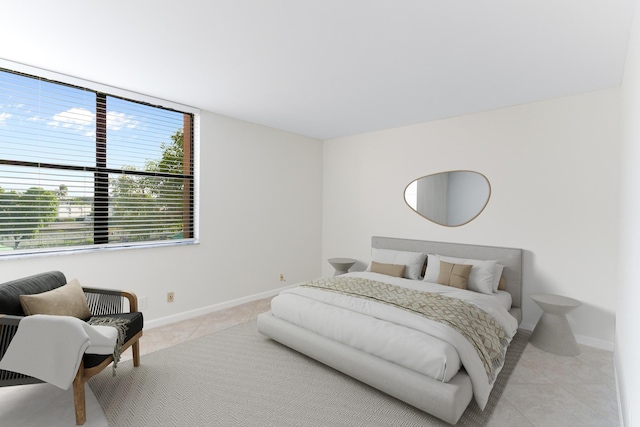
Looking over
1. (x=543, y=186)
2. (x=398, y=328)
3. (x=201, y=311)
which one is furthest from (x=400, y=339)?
(x=201, y=311)

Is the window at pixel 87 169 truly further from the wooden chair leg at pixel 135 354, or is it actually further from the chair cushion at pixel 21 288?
the wooden chair leg at pixel 135 354

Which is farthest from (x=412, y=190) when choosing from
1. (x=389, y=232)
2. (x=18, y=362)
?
(x=18, y=362)

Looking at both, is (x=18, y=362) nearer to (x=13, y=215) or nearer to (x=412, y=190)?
(x=13, y=215)

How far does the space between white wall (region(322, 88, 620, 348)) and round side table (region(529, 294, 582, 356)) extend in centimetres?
33

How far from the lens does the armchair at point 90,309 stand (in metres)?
1.89

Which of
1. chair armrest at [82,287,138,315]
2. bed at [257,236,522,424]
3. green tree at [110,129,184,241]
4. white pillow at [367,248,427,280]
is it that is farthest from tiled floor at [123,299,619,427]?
white pillow at [367,248,427,280]

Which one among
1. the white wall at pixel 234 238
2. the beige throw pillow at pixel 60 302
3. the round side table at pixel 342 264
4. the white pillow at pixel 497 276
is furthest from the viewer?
Answer: the round side table at pixel 342 264

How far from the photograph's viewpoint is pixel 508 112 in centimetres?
363

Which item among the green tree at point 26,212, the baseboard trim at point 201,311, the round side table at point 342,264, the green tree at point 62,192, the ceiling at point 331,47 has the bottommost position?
the baseboard trim at point 201,311

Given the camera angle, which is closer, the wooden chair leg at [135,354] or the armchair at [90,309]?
the armchair at [90,309]

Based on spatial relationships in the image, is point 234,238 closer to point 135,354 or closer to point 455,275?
point 135,354

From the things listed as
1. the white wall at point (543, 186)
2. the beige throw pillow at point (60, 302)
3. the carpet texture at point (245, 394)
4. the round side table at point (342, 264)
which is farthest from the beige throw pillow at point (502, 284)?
the beige throw pillow at point (60, 302)

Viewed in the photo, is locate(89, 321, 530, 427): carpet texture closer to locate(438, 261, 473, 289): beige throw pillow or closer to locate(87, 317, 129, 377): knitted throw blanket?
locate(87, 317, 129, 377): knitted throw blanket

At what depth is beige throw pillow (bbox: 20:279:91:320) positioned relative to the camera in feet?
6.98
